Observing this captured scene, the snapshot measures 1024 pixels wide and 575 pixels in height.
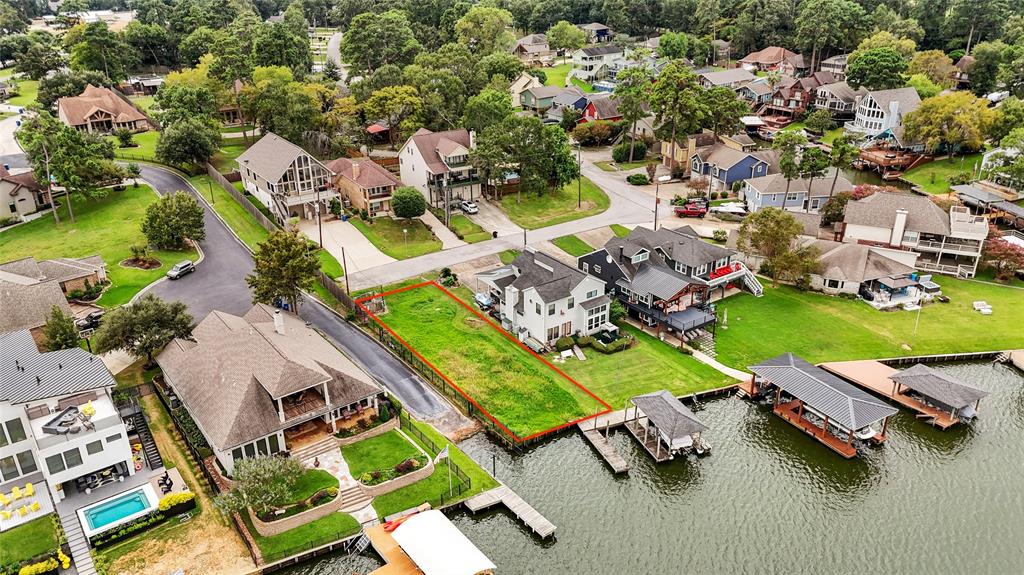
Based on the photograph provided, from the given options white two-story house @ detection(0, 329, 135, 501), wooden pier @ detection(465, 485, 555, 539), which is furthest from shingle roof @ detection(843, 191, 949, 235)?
white two-story house @ detection(0, 329, 135, 501)

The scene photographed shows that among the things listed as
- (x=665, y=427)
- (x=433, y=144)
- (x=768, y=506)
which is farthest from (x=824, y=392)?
(x=433, y=144)

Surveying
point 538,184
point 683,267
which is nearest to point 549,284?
point 683,267

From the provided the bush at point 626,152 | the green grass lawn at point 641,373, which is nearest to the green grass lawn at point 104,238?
the green grass lawn at point 641,373

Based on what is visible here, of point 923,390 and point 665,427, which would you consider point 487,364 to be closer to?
point 665,427

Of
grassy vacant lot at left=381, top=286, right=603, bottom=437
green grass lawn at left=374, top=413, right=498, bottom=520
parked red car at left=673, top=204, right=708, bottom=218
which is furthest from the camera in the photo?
parked red car at left=673, top=204, right=708, bottom=218

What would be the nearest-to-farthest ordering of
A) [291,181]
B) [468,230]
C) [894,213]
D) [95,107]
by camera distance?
[894,213] → [468,230] → [291,181] → [95,107]

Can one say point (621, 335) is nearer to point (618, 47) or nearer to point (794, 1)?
point (618, 47)

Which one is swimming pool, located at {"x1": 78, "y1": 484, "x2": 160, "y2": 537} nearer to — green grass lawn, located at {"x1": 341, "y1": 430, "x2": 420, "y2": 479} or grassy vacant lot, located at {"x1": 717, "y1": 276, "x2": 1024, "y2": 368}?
green grass lawn, located at {"x1": 341, "y1": 430, "x2": 420, "y2": 479}
